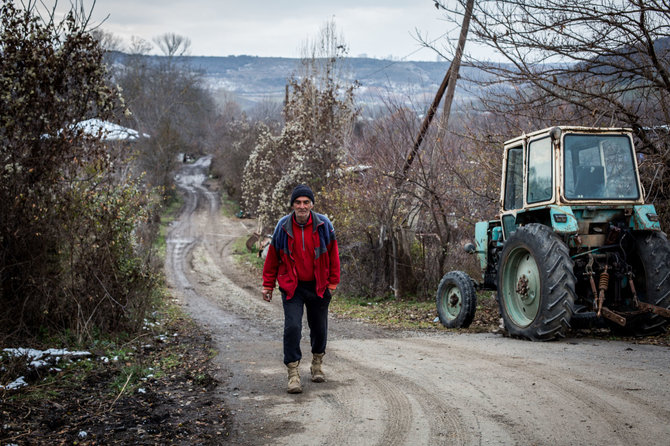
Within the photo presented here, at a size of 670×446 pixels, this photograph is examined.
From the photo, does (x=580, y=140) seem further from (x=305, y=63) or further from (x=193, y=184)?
(x=193, y=184)

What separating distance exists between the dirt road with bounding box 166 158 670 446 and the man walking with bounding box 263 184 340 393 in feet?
2.36

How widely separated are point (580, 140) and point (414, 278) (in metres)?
8.50

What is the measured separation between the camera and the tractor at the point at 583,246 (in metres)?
8.35

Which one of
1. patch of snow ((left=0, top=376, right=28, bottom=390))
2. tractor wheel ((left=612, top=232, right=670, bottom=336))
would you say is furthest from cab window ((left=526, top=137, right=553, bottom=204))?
patch of snow ((left=0, top=376, right=28, bottom=390))

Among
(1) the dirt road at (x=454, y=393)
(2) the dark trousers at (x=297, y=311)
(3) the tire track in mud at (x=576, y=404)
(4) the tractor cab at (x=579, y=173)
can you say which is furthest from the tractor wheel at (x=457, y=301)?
(2) the dark trousers at (x=297, y=311)

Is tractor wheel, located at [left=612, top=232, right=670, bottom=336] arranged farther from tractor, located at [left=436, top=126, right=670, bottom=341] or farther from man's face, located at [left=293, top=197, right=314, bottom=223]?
man's face, located at [left=293, top=197, right=314, bottom=223]

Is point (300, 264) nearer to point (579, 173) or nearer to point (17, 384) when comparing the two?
point (17, 384)

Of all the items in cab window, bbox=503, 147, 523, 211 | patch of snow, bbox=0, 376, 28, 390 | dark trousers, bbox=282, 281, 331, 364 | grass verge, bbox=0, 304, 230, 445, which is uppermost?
cab window, bbox=503, 147, 523, 211

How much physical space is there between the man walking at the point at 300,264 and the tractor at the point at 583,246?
325 cm

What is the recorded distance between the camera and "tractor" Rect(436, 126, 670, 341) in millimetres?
8352

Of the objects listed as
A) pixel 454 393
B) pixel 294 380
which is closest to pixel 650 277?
pixel 454 393

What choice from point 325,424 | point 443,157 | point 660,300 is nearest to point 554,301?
point 660,300

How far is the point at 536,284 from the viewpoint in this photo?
903 centimetres

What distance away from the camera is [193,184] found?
65.9 metres
